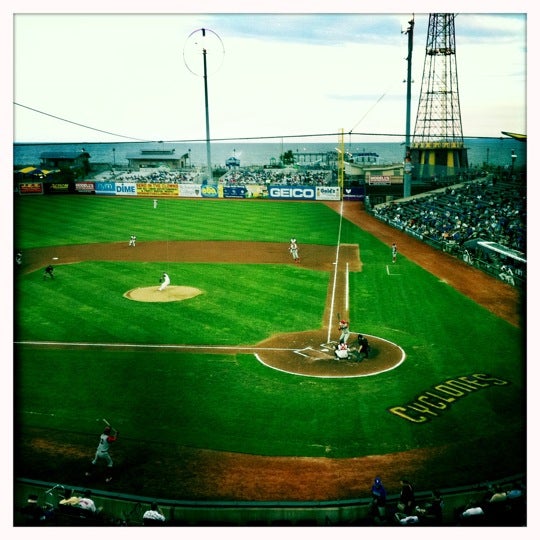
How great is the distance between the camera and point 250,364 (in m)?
18.9

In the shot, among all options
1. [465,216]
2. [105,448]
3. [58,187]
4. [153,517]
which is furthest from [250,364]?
[58,187]

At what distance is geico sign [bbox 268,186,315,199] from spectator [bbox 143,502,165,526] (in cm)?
5700

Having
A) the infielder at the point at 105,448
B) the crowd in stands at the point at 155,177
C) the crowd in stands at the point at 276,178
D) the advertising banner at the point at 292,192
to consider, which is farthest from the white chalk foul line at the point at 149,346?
the crowd in stands at the point at 155,177

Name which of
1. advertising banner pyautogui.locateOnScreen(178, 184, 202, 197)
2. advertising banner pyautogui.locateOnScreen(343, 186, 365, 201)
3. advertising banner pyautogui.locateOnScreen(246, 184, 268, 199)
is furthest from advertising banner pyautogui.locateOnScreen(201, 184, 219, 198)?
advertising banner pyautogui.locateOnScreen(343, 186, 365, 201)

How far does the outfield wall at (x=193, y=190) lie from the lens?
66.2 m

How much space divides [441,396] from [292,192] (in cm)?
5242

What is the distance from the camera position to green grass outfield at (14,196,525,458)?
15.0 m

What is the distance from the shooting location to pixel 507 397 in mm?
16703

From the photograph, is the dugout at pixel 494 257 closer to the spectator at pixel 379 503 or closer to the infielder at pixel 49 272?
the spectator at pixel 379 503

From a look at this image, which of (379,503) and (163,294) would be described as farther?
(163,294)

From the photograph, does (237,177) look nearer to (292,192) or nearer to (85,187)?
(292,192)

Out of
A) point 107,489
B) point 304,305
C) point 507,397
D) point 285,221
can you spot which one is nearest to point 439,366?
point 507,397

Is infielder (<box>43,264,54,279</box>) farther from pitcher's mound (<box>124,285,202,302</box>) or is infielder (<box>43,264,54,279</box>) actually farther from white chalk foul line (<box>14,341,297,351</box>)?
white chalk foul line (<box>14,341,297,351</box>)

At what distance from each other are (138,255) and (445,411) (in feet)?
85.6
